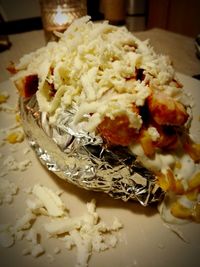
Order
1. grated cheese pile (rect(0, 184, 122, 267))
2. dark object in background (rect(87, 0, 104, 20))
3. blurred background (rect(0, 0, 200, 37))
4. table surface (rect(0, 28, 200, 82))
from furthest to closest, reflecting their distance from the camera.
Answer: dark object in background (rect(87, 0, 104, 20)), blurred background (rect(0, 0, 200, 37)), table surface (rect(0, 28, 200, 82)), grated cheese pile (rect(0, 184, 122, 267))

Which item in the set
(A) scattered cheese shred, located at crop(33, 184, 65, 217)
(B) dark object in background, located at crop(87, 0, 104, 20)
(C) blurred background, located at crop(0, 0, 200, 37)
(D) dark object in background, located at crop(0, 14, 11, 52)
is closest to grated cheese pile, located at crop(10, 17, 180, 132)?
(A) scattered cheese shred, located at crop(33, 184, 65, 217)

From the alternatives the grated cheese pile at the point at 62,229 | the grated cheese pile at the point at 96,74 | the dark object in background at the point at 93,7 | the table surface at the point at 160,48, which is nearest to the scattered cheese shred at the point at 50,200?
the grated cheese pile at the point at 62,229

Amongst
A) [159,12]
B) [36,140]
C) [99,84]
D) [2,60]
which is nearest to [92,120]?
[99,84]

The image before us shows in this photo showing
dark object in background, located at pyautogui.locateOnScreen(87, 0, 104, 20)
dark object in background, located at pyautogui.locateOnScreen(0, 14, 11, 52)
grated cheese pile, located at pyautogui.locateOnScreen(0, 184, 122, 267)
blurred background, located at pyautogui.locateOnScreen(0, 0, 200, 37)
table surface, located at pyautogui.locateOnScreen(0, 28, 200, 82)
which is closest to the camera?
grated cheese pile, located at pyautogui.locateOnScreen(0, 184, 122, 267)

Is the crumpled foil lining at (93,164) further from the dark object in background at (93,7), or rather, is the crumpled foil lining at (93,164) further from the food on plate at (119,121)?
the dark object in background at (93,7)

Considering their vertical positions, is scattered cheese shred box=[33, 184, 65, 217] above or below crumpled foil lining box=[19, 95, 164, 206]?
below

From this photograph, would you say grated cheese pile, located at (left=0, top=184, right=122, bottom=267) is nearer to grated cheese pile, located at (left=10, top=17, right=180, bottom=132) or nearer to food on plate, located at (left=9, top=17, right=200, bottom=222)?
food on plate, located at (left=9, top=17, right=200, bottom=222)
